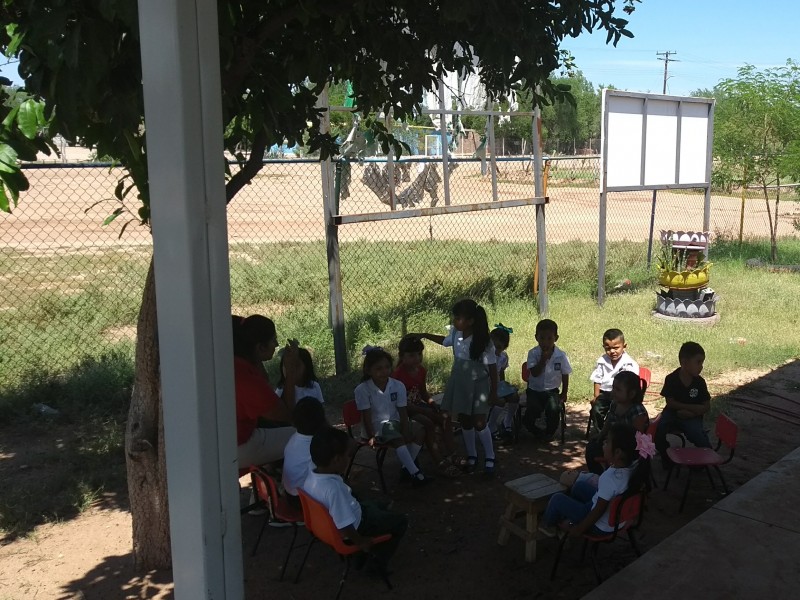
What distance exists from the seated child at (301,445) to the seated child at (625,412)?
1.69 meters

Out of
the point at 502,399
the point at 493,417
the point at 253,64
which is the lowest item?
the point at 493,417

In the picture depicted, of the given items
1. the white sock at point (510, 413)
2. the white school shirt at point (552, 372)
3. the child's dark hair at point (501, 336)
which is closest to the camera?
the child's dark hair at point (501, 336)

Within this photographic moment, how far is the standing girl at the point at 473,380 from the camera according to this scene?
17.2 feet

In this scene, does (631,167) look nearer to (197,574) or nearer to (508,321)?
(508,321)

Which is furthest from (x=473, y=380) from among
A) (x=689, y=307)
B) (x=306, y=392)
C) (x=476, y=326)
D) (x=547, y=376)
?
(x=689, y=307)

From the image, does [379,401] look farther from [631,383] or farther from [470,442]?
[631,383]

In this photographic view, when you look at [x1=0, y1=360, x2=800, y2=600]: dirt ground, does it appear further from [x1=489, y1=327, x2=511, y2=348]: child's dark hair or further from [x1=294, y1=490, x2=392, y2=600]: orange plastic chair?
[x1=489, y1=327, x2=511, y2=348]: child's dark hair

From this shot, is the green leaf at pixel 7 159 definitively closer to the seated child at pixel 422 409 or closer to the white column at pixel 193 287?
the white column at pixel 193 287

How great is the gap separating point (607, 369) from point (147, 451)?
3.38 meters

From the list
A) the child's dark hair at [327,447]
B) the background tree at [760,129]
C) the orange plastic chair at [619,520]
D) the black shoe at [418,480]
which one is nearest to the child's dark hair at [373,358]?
the black shoe at [418,480]

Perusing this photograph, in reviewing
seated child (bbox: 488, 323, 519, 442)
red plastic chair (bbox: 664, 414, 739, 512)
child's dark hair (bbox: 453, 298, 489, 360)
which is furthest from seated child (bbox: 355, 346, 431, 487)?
red plastic chair (bbox: 664, 414, 739, 512)

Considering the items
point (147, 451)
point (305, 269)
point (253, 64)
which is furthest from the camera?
point (305, 269)

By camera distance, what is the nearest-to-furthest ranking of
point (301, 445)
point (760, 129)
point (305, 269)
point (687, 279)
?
point (301, 445)
point (687, 279)
point (305, 269)
point (760, 129)

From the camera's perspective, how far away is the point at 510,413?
6.04 metres
